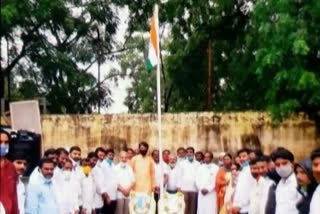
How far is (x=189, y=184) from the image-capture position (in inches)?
577

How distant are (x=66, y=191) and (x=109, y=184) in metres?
2.85

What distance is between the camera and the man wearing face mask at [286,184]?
786 centimetres

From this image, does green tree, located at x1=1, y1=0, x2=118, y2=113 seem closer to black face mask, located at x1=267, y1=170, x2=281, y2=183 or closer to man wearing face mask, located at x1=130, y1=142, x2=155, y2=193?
man wearing face mask, located at x1=130, y1=142, x2=155, y2=193

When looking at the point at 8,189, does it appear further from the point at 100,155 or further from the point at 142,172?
the point at 142,172

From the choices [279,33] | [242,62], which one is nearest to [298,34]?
[279,33]

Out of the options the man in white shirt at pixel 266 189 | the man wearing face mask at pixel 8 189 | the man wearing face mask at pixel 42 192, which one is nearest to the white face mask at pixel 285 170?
the man in white shirt at pixel 266 189

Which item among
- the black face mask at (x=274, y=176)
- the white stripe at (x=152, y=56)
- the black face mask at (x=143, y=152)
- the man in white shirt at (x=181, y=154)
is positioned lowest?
the man in white shirt at (x=181, y=154)

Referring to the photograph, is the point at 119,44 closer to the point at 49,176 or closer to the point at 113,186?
the point at 113,186

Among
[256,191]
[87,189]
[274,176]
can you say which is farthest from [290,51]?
[274,176]

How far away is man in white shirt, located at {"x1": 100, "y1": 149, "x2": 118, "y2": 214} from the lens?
13.6 metres

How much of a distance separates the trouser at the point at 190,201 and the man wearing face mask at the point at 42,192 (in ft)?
19.6

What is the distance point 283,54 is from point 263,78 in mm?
1193

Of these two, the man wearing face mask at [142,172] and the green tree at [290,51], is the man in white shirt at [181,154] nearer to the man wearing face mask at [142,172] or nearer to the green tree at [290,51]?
the man wearing face mask at [142,172]

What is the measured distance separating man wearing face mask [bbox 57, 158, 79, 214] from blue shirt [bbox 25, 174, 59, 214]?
1.72m
